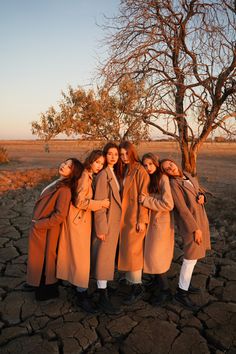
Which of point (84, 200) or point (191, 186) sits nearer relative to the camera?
point (84, 200)

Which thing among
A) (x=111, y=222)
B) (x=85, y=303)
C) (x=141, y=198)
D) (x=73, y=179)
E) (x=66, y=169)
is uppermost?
(x=66, y=169)

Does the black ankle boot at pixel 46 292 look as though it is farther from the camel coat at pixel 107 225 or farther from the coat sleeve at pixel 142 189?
the coat sleeve at pixel 142 189

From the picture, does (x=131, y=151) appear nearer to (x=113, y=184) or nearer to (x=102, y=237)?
(x=113, y=184)

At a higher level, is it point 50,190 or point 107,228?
point 50,190

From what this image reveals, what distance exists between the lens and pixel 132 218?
140 inches

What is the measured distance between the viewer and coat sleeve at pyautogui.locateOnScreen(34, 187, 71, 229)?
3.46 meters

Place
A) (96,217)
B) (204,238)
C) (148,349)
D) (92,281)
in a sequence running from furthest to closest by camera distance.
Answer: (92,281)
(204,238)
(96,217)
(148,349)

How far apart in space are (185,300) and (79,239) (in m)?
1.39

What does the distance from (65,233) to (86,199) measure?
46 cm

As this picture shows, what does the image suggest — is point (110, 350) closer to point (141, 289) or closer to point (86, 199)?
point (141, 289)

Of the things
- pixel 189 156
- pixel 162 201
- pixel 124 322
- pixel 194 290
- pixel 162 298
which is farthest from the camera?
pixel 189 156

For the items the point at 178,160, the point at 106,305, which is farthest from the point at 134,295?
the point at 178,160

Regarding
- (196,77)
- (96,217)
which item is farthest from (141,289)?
(196,77)

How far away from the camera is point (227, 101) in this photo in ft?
24.1
